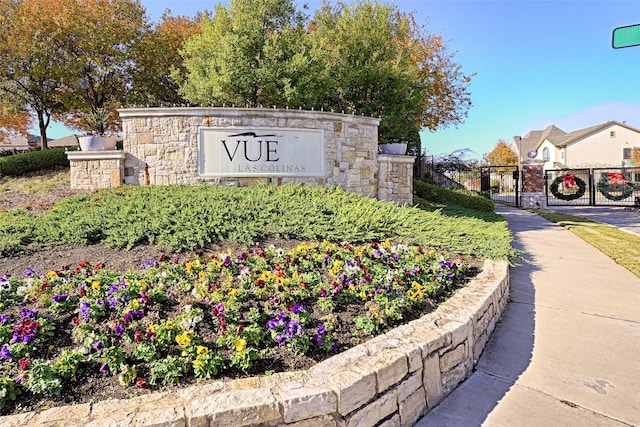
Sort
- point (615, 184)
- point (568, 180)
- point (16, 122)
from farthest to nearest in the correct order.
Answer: point (16, 122)
point (568, 180)
point (615, 184)

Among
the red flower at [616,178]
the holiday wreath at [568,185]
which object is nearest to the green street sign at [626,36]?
the holiday wreath at [568,185]

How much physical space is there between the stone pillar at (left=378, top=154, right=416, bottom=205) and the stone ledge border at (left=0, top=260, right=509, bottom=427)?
6.41 m

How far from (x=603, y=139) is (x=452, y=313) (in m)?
40.0

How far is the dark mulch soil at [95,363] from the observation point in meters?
1.88

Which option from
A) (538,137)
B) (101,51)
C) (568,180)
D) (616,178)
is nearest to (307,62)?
(101,51)

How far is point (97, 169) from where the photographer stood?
7559 millimetres

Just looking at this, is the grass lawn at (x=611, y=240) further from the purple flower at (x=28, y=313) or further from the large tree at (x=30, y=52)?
the large tree at (x=30, y=52)

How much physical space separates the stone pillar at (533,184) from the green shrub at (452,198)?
3.33 metres

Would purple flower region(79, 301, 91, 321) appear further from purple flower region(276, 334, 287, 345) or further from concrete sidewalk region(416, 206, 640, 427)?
concrete sidewalk region(416, 206, 640, 427)

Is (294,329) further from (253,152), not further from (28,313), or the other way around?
(253,152)

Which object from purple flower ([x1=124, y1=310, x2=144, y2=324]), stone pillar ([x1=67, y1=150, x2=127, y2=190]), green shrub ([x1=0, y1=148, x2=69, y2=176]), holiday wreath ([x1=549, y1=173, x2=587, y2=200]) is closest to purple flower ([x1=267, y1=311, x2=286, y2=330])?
purple flower ([x1=124, y1=310, x2=144, y2=324])

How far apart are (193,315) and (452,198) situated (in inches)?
431

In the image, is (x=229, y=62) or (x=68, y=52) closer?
→ (x=229, y=62)

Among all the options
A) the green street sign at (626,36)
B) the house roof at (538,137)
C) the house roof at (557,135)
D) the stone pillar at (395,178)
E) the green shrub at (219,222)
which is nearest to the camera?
the green street sign at (626,36)
